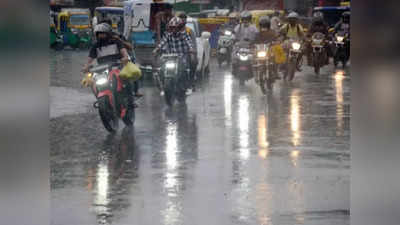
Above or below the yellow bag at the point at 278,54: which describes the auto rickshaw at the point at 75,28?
below

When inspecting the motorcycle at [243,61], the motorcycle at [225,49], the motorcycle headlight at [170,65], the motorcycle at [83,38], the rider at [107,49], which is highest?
the rider at [107,49]

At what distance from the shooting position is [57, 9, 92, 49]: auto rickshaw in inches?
2004

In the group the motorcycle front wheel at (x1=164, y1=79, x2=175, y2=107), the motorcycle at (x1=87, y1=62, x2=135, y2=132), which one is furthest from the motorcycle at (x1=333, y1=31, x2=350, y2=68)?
the motorcycle at (x1=87, y1=62, x2=135, y2=132)

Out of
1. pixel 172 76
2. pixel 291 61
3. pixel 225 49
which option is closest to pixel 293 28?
pixel 291 61

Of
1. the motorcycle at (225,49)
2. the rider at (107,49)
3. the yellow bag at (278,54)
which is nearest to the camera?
the rider at (107,49)

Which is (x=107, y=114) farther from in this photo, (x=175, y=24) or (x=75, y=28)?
(x=75, y=28)

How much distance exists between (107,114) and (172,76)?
4.52 metres

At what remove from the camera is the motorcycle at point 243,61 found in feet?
77.3

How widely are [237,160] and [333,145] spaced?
181 cm

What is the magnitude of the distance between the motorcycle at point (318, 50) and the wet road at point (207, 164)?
8311 millimetres

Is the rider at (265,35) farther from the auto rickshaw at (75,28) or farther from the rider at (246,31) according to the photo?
the auto rickshaw at (75,28)

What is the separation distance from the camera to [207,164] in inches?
416

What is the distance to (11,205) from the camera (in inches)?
133

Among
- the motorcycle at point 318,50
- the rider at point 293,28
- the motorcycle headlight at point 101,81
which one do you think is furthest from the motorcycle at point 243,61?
the motorcycle headlight at point 101,81
